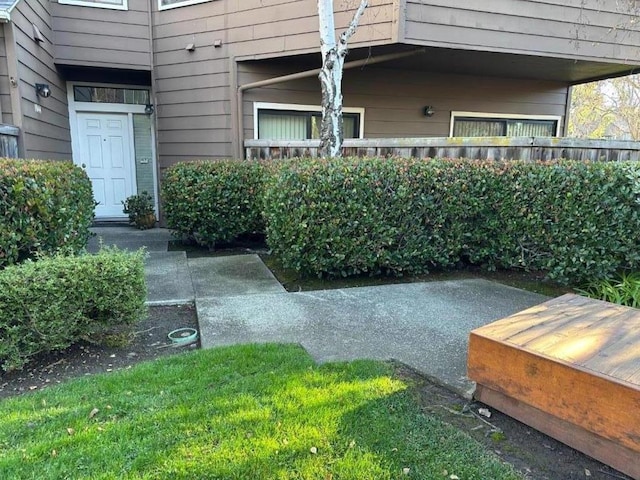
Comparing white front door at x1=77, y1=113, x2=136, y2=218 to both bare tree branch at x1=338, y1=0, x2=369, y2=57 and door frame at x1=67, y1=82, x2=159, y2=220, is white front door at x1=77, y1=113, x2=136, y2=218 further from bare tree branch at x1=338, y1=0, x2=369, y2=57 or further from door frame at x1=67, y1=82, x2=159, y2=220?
bare tree branch at x1=338, y1=0, x2=369, y2=57

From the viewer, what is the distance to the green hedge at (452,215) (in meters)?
4.12

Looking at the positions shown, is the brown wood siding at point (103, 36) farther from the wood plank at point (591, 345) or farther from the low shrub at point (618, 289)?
the wood plank at point (591, 345)

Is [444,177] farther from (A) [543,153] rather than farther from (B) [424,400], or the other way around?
(B) [424,400]

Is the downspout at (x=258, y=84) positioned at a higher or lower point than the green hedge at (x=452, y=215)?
higher

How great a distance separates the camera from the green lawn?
1.87 meters

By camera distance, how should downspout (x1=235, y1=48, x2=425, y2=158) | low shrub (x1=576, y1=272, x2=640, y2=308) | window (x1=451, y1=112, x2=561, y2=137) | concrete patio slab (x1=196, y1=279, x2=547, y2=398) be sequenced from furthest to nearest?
window (x1=451, y1=112, x2=561, y2=137) < downspout (x1=235, y1=48, x2=425, y2=158) < low shrub (x1=576, y1=272, x2=640, y2=308) < concrete patio slab (x1=196, y1=279, x2=547, y2=398)

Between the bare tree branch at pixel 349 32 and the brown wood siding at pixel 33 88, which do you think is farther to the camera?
the brown wood siding at pixel 33 88

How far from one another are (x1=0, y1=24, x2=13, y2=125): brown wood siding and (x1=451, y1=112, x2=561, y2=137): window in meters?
6.81

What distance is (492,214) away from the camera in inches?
187

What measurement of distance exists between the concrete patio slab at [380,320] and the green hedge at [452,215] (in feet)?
1.23

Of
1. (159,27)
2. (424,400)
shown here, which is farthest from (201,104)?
(424,400)

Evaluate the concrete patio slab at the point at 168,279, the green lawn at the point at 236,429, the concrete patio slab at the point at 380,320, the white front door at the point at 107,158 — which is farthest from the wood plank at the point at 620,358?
the white front door at the point at 107,158

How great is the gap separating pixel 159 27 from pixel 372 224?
Result: 5621 millimetres

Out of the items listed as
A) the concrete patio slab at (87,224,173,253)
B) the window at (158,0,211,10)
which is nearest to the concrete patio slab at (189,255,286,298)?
the concrete patio slab at (87,224,173,253)
